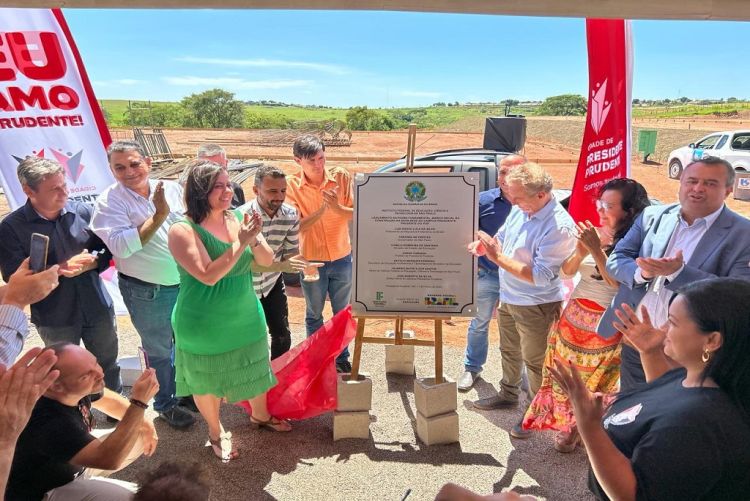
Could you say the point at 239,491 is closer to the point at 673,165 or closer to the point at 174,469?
the point at 174,469

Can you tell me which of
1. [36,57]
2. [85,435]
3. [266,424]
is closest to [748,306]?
[85,435]

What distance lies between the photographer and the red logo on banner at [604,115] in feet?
12.5

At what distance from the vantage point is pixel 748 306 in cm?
146

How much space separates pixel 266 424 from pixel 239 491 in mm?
623

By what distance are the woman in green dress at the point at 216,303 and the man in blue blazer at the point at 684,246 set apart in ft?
6.57

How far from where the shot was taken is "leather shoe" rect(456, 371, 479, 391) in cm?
412

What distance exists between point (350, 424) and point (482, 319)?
1.35 metres

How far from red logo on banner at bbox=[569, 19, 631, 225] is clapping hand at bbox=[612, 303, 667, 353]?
2375 mm

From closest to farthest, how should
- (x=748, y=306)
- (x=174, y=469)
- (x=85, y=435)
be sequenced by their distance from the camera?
(x=748, y=306) < (x=174, y=469) < (x=85, y=435)

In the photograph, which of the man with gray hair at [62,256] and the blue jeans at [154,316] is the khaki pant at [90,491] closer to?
the man with gray hair at [62,256]

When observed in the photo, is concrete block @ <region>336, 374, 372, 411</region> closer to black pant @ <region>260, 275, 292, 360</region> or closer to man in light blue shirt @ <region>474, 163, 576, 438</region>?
black pant @ <region>260, 275, 292, 360</region>

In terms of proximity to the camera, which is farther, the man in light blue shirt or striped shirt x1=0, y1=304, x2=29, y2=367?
the man in light blue shirt

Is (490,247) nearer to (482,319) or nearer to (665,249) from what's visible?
(665,249)

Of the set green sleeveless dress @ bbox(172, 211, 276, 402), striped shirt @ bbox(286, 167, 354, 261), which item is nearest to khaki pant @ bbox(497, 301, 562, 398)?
striped shirt @ bbox(286, 167, 354, 261)
